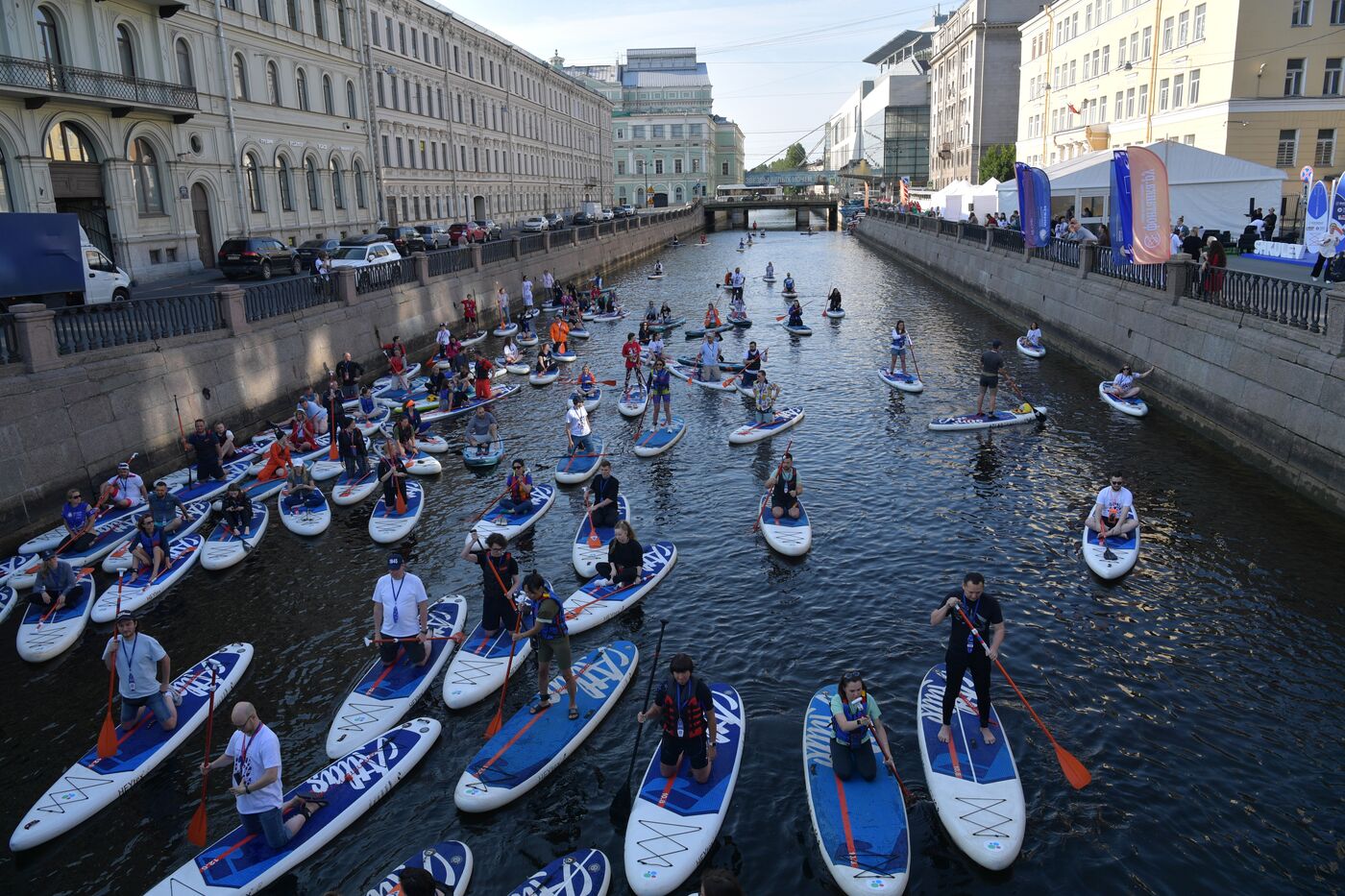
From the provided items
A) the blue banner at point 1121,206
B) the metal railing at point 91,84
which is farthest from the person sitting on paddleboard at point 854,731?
the metal railing at point 91,84

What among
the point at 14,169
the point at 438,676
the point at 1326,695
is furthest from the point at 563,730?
the point at 14,169

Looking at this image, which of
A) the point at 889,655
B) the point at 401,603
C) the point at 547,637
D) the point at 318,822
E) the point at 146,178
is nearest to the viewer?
the point at 318,822

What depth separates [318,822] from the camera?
945 centimetres

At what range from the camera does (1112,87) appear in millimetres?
57719

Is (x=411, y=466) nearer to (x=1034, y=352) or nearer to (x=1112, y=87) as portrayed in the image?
(x=1034, y=352)

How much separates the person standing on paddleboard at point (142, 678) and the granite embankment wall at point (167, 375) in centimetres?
812

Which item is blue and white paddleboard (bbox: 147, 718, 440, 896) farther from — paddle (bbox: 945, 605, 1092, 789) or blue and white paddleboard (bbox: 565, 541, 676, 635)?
paddle (bbox: 945, 605, 1092, 789)

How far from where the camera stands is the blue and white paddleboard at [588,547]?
52.1 feet

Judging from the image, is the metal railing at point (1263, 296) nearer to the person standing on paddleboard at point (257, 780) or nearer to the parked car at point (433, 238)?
the person standing on paddleboard at point (257, 780)

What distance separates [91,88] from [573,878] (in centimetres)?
3629

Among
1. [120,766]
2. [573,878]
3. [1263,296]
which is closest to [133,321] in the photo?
[120,766]

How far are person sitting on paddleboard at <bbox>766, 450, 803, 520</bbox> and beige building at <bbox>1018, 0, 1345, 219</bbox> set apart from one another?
37.8 metres

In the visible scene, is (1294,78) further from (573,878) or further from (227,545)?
(573,878)

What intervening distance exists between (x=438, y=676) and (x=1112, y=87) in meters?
60.6
